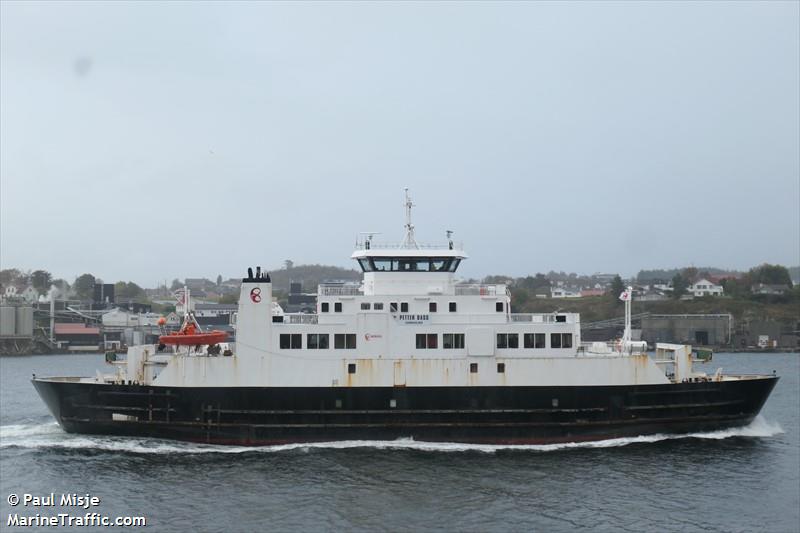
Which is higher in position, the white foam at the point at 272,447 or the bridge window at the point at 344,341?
the bridge window at the point at 344,341

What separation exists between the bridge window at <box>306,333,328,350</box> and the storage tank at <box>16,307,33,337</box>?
65505 millimetres

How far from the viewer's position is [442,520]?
17.0 metres

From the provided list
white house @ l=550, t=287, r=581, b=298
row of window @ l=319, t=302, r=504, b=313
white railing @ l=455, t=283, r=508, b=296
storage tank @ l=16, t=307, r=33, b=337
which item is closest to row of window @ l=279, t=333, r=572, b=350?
row of window @ l=319, t=302, r=504, b=313

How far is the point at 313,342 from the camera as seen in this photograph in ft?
76.2

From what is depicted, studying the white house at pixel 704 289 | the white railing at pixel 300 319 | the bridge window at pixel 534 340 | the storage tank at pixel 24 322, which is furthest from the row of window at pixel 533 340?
the white house at pixel 704 289

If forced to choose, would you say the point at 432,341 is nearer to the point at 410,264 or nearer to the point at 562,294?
the point at 410,264

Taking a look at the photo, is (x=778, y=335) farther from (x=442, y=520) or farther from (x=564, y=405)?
(x=442, y=520)

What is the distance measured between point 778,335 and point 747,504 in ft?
215

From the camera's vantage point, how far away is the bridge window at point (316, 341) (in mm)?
23219

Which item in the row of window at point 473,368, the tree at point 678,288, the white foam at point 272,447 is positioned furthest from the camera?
the tree at point 678,288

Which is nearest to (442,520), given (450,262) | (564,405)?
(564,405)

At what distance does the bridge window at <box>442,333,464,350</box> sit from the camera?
23.5m

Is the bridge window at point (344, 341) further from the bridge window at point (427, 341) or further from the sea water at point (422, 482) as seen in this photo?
the sea water at point (422, 482)

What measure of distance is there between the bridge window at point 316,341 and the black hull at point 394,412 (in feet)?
4.26
